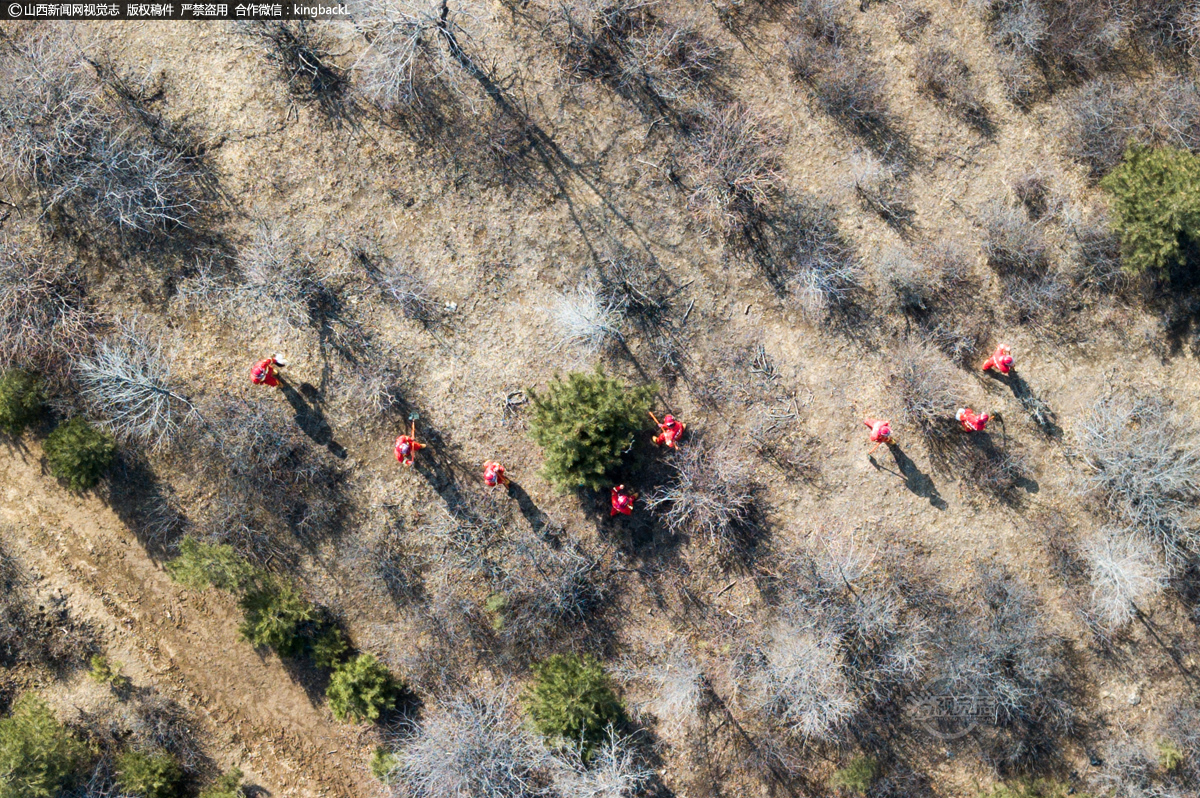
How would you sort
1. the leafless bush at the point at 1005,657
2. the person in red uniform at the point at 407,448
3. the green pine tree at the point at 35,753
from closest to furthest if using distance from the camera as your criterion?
1. the green pine tree at the point at 35,753
2. the person in red uniform at the point at 407,448
3. the leafless bush at the point at 1005,657

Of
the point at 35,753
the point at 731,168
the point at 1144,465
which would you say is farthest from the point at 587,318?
the point at 35,753

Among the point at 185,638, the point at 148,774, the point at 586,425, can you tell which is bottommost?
the point at 148,774

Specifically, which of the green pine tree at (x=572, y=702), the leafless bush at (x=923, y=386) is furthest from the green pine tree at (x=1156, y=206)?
the green pine tree at (x=572, y=702)

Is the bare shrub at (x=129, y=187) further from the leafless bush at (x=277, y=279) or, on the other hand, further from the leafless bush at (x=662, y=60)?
the leafless bush at (x=662, y=60)

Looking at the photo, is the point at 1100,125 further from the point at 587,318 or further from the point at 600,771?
the point at 600,771

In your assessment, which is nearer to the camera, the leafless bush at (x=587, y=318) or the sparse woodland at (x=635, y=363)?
the leafless bush at (x=587, y=318)
